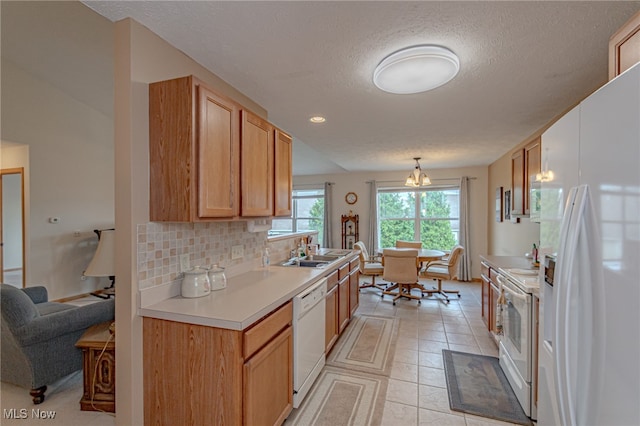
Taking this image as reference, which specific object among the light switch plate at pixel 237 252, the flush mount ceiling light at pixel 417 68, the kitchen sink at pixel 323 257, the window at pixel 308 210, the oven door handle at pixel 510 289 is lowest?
the oven door handle at pixel 510 289

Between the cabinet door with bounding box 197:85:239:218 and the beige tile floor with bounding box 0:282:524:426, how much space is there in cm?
160

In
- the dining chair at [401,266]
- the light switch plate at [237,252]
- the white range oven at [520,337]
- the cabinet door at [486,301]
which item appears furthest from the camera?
the dining chair at [401,266]

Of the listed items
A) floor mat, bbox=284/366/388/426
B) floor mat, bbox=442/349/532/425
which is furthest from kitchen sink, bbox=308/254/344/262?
floor mat, bbox=442/349/532/425

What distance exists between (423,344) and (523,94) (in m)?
2.51

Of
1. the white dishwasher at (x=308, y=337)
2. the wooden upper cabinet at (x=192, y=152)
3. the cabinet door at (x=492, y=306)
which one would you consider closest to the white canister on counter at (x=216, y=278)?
the wooden upper cabinet at (x=192, y=152)

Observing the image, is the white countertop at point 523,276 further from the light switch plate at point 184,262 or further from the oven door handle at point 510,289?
the light switch plate at point 184,262

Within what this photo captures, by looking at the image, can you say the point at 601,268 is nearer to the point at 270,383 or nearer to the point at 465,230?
the point at 270,383

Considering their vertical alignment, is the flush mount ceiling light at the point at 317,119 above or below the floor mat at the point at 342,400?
above

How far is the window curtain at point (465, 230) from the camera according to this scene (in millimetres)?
5914

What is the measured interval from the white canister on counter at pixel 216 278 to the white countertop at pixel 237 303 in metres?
0.04

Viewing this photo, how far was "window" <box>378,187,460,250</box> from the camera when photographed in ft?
20.5

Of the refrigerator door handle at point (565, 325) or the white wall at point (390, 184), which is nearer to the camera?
the refrigerator door handle at point (565, 325)
